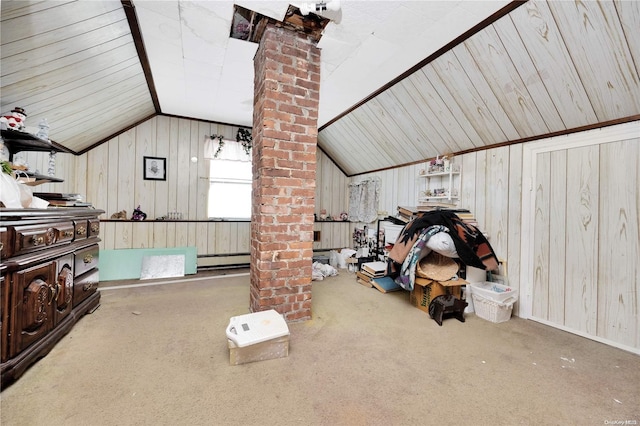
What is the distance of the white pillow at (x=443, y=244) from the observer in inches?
93.0

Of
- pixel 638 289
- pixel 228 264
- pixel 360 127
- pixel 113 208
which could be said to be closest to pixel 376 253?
pixel 360 127

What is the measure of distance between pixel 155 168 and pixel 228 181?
1061 millimetres

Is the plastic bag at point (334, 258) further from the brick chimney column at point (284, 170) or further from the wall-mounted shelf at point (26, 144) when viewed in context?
the wall-mounted shelf at point (26, 144)

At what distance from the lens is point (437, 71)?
2.39m

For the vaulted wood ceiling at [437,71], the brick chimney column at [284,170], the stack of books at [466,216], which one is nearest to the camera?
the vaulted wood ceiling at [437,71]

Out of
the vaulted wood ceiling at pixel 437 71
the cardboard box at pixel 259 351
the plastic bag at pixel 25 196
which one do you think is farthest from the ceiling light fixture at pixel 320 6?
the cardboard box at pixel 259 351

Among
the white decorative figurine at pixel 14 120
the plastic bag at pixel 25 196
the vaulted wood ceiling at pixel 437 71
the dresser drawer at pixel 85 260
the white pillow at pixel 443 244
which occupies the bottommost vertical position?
the dresser drawer at pixel 85 260

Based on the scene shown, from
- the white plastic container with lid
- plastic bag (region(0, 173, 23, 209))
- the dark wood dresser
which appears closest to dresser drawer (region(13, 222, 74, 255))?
the dark wood dresser

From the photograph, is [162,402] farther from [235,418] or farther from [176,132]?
[176,132]

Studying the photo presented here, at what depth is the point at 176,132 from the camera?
402 centimetres

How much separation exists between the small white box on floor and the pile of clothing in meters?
1.38

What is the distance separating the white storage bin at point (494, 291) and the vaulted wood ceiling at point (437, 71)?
1.47 metres

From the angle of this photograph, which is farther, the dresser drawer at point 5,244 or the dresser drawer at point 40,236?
the dresser drawer at point 40,236

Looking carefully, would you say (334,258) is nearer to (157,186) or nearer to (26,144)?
(157,186)
